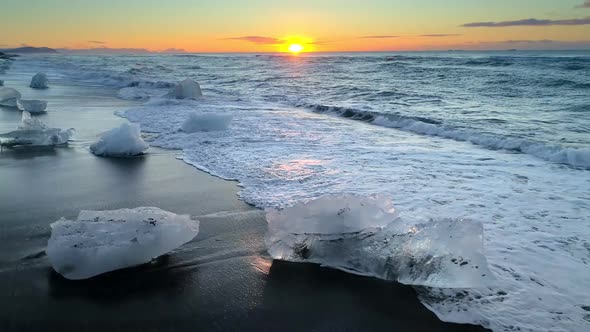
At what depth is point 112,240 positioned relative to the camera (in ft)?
10.8

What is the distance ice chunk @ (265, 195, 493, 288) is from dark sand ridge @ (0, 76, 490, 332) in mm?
136

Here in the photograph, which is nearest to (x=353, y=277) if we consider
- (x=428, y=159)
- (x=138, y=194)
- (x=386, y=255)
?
(x=386, y=255)

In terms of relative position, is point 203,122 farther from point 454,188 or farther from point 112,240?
point 112,240

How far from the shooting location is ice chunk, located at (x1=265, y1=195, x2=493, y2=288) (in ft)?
10.2

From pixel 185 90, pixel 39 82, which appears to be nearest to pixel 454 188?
pixel 185 90

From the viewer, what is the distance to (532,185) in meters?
5.64

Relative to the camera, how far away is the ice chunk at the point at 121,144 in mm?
6949

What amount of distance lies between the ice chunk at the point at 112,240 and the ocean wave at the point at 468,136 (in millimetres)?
6392

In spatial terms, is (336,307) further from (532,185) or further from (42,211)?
(532,185)

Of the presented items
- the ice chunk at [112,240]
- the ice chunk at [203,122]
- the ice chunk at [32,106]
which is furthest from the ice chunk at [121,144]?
the ice chunk at [32,106]

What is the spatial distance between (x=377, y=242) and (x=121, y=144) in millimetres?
5058

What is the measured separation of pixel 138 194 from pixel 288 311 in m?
2.99

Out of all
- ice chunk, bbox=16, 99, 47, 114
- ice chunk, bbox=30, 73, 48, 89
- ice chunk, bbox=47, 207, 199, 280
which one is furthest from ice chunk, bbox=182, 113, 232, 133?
ice chunk, bbox=30, 73, 48, 89

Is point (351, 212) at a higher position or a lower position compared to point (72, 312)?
higher
